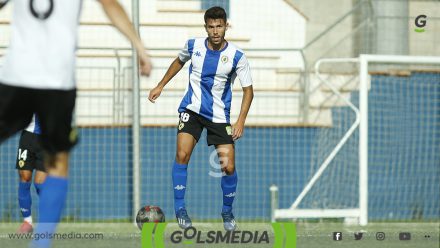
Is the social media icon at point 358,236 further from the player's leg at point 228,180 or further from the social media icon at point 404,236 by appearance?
the player's leg at point 228,180

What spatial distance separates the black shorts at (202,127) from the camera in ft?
28.7

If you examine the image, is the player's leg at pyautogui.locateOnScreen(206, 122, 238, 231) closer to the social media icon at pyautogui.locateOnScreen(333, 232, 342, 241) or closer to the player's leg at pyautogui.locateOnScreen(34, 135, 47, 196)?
the social media icon at pyautogui.locateOnScreen(333, 232, 342, 241)

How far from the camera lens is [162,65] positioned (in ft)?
40.8

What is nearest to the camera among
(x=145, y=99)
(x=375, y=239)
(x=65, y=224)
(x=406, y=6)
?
(x=375, y=239)

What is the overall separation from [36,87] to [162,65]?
743 centimetres

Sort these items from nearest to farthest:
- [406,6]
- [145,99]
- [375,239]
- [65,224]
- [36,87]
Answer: [36,87] → [375,239] → [65,224] → [145,99] → [406,6]

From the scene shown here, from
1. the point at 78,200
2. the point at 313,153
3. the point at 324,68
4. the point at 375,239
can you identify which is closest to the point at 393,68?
the point at 324,68

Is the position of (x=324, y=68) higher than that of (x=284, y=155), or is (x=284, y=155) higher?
(x=324, y=68)

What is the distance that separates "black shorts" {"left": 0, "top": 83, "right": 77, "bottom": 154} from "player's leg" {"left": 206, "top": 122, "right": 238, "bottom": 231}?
375 cm

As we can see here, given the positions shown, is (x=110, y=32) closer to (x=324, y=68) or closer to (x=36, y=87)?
(x=324, y=68)

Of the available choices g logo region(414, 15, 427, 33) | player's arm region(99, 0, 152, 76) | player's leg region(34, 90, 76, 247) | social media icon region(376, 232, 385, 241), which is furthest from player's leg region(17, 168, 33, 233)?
g logo region(414, 15, 427, 33)

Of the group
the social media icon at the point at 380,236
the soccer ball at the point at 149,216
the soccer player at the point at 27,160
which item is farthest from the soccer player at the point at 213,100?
the soccer player at the point at 27,160

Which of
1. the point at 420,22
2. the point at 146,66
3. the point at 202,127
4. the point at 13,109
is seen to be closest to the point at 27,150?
the point at 202,127

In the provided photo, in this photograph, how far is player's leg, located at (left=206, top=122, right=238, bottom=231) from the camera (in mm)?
8867
